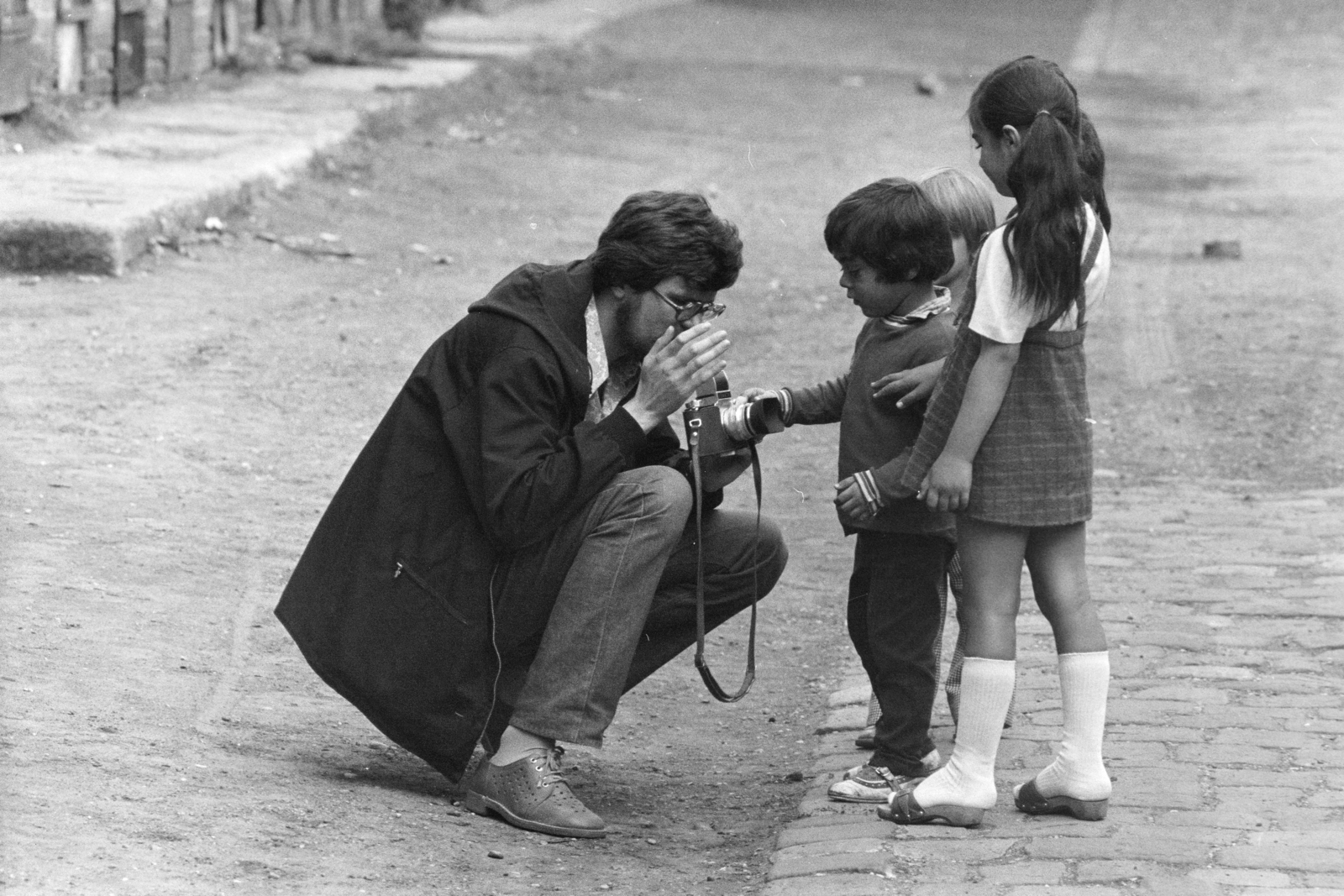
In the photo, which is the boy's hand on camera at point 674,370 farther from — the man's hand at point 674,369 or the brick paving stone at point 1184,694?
the brick paving stone at point 1184,694

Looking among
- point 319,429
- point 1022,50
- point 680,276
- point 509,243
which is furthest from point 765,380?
point 1022,50

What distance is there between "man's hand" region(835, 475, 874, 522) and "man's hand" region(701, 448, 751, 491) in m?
0.31

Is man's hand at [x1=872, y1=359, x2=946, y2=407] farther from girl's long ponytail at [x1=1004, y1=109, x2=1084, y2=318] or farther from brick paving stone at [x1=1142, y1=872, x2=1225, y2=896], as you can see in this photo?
brick paving stone at [x1=1142, y1=872, x2=1225, y2=896]

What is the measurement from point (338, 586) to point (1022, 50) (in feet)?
60.5

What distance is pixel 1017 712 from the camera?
4398mm

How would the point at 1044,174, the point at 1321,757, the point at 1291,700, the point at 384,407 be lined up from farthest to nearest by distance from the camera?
the point at 384,407
the point at 1291,700
the point at 1321,757
the point at 1044,174

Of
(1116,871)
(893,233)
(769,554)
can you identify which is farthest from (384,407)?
(1116,871)

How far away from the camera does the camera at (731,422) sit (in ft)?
12.7

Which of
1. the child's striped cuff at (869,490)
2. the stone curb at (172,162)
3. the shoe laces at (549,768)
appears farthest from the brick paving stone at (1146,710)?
the stone curb at (172,162)

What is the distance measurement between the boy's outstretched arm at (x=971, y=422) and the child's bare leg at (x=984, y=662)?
118 mm

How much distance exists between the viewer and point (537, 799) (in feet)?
12.3

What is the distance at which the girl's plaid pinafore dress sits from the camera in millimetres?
3500

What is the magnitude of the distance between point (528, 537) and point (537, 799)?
0.52 meters

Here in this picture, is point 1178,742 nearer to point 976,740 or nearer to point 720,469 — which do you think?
point 976,740
